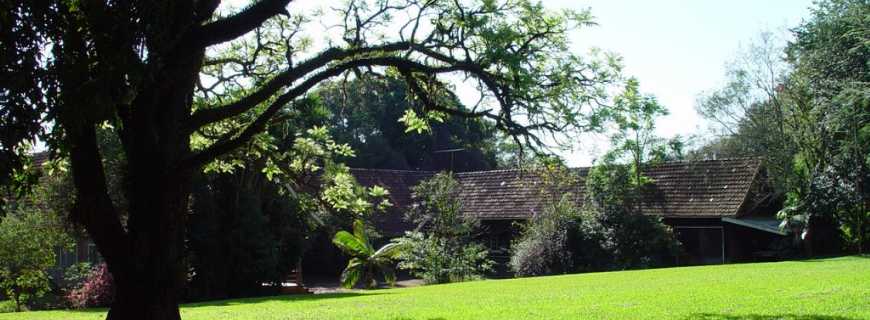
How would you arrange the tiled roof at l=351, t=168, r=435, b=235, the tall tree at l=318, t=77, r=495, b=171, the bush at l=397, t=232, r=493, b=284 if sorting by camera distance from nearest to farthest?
the bush at l=397, t=232, r=493, b=284 → the tiled roof at l=351, t=168, r=435, b=235 → the tall tree at l=318, t=77, r=495, b=171

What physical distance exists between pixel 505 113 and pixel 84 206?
631cm

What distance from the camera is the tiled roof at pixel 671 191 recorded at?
115 ft

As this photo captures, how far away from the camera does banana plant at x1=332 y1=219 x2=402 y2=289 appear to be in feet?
106

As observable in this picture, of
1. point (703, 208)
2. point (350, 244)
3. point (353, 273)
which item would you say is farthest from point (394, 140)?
point (703, 208)

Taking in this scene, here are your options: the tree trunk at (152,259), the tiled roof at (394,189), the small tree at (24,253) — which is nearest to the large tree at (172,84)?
the tree trunk at (152,259)

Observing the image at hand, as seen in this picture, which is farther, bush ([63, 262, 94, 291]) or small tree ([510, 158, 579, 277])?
small tree ([510, 158, 579, 277])

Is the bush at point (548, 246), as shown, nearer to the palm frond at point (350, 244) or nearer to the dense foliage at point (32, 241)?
the palm frond at point (350, 244)

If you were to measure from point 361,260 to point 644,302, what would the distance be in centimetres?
1872

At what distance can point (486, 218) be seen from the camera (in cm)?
4006

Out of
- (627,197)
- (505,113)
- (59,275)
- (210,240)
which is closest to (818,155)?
(627,197)

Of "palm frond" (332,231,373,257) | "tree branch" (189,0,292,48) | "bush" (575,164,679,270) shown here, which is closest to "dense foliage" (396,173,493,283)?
"palm frond" (332,231,373,257)

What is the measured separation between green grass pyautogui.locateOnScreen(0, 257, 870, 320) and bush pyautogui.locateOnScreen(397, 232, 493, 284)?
10303 mm

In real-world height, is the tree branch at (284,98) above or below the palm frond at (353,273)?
above

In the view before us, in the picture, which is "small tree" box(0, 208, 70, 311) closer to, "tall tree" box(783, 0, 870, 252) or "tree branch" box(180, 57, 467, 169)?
"tree branch" box(180, 57, 467, 169)
